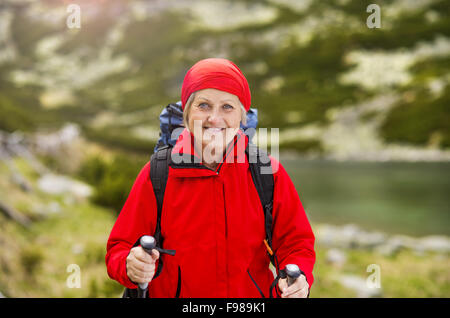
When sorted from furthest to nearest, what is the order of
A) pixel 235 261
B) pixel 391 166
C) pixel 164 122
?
pixel 391 166 < pixel 164 122 < pixel 235 261

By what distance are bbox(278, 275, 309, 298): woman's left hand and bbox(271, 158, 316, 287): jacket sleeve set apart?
0.47 ft

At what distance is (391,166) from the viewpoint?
75.6ft

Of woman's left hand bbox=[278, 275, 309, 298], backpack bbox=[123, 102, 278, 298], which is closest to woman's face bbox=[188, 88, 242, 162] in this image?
backpack bbox=[123, 102, 278, 298]

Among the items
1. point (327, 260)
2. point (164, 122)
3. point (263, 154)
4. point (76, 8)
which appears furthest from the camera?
point (327, 260)

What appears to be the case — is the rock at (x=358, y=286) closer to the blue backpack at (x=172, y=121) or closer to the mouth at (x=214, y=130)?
the blue backpack at (x=172, y=121)

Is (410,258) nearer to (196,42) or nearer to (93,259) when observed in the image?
(93,259)

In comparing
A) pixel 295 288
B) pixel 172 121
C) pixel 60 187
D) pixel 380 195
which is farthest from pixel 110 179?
pixel 380 195

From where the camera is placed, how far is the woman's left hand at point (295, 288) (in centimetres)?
160

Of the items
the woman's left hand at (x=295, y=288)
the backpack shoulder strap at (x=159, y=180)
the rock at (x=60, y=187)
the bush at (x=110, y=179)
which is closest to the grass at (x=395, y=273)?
the woman's left hand at (x=295, y=288)

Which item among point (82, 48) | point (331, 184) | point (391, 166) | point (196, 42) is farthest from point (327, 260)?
point (82, 48)

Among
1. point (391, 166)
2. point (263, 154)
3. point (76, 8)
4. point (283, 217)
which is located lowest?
point (283, 217)

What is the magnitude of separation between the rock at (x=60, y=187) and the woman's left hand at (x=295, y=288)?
823 cm

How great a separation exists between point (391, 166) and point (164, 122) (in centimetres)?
2366

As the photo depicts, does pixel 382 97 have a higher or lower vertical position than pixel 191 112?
higher
